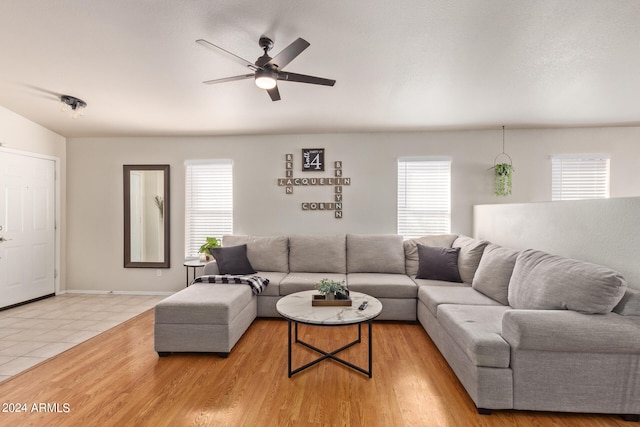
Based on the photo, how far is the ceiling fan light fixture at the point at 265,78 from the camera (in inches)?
85.7

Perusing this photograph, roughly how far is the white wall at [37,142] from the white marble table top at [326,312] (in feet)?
14.6

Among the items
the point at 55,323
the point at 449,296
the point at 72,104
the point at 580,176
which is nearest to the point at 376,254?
the point at 449,296

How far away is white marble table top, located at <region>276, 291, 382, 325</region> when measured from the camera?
2.15m

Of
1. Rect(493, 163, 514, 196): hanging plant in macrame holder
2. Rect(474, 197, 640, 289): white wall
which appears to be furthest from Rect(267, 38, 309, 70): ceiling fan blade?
Rect(493, 163, 514, 196): hanging plant in macrame holder

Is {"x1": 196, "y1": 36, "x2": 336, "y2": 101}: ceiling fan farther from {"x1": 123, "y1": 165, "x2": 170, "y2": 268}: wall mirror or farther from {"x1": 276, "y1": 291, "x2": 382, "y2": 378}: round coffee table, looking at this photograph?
{"x1": 123, "y1": 165, "x2": 170, "y2": 268}: wall mirror

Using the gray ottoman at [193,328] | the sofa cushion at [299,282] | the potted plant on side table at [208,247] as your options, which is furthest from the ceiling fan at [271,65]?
the potted plant on side table at [208,247]

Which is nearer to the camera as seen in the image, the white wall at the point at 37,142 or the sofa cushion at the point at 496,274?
the sofa cushion at the point at 496,274

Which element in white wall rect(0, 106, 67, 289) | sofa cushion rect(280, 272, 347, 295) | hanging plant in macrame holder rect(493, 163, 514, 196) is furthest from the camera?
hanging plant in macrame holder rect(493, 163, 514, 196)

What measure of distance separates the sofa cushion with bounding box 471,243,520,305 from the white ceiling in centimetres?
180

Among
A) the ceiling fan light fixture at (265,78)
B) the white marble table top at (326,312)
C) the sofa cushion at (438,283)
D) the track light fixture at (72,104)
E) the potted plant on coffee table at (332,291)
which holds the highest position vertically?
the track light fixture at (72,104)

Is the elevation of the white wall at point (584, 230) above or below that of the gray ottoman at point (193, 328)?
above

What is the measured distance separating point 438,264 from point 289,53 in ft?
9.51

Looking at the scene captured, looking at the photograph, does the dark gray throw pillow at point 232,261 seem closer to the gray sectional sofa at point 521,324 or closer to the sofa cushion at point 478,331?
the gray sectional sofa at point 521,324

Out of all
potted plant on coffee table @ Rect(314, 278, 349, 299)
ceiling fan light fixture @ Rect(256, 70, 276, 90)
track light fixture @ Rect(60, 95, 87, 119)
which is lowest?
potted plant on coffee table @ Rect(314, 278, 349, 299)
